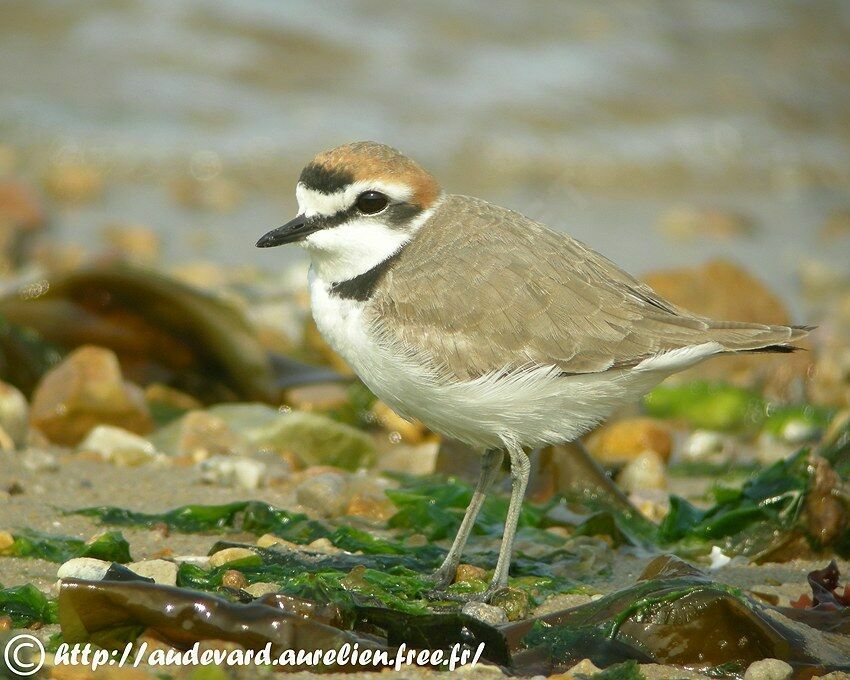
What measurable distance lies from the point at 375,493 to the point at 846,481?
236 cm

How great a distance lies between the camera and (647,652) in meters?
3.84

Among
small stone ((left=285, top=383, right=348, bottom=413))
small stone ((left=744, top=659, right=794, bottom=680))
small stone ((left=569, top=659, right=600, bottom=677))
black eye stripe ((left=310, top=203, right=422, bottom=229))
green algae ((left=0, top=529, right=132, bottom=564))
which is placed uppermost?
black eye stripe ((left=310, top=203, right=422, bottom=229))

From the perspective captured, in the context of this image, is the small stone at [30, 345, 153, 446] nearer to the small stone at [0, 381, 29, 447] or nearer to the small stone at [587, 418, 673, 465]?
the small stone at [0, 381, 29, 447]

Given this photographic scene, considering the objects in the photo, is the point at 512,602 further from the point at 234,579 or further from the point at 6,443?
the point at 6,443

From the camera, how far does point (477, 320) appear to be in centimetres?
455

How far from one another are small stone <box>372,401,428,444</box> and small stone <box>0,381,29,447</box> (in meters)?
2.27

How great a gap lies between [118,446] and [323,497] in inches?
55.2

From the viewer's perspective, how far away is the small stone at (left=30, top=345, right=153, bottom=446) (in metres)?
6.35

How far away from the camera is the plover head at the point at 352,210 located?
477 cm

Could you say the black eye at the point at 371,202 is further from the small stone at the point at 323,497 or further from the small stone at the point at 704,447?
the small stone at the point at 704,447

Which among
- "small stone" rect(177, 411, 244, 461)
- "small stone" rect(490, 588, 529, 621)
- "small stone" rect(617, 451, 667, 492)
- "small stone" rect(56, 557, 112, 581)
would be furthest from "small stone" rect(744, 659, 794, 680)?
"small stone" rect(177, 411, 244, 461)

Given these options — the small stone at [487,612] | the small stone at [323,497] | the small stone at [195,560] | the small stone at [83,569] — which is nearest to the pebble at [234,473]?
the small stone at [323,497]

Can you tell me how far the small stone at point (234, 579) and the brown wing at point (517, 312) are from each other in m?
1.11

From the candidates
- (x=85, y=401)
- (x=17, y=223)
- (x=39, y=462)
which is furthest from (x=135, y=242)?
(x=39, y=462)
